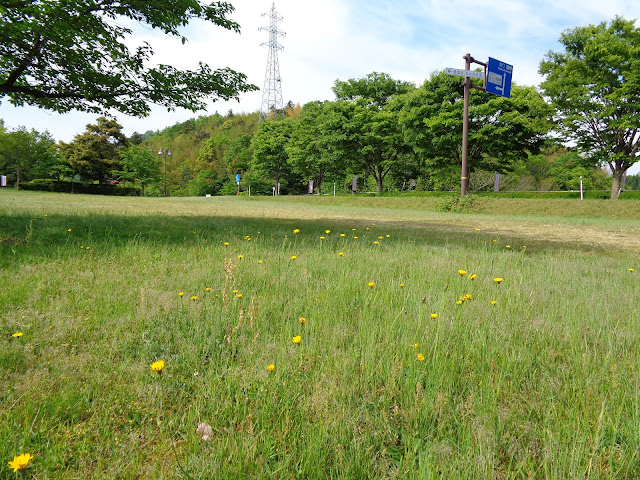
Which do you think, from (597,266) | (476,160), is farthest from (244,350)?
(476,160)

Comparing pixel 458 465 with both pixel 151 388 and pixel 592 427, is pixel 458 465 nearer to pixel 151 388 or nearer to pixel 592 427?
pixel 592 427

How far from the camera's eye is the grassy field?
1.22 meters

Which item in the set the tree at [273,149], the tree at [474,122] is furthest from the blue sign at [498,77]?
the tree at [273,149]

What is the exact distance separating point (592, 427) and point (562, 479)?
1.45 ft

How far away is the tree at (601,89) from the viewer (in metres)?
21.2

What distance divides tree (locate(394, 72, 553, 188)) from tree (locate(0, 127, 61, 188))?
47.2 metres

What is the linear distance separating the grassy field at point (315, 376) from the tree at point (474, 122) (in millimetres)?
25506

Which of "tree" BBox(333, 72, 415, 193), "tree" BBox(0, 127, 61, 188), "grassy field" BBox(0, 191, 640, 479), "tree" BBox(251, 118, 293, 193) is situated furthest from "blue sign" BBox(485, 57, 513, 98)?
"tree" BBox(0, 127, 61, 188)

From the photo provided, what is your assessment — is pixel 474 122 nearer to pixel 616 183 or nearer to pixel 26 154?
pixel 616 183

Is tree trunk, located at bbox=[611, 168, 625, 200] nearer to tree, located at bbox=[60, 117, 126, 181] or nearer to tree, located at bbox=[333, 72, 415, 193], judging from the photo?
tree, located at bbox=[333, 72, 415, 193]

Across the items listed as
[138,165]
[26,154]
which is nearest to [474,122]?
[138,165]

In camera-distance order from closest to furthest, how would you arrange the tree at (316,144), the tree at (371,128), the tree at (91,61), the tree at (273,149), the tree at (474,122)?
the tree at (91,61), the tree at (474,122), the tree at (371,128), the tree at (316,144), the tree at (273,149)

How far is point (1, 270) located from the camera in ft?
10.8

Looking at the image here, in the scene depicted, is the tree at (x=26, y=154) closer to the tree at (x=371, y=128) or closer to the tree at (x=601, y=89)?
the tree at (x=371, y=128)
